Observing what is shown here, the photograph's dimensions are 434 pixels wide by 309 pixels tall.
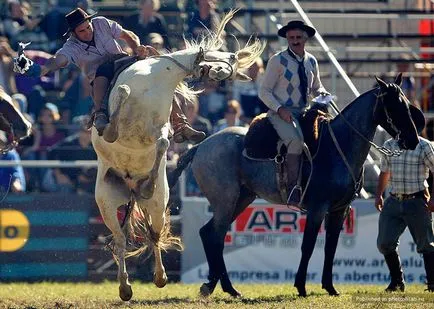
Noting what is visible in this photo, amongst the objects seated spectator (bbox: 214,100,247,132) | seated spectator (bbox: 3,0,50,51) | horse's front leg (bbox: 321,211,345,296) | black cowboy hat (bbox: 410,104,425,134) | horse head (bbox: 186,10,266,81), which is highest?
seated spectator (bbox: 3,0,50,51)

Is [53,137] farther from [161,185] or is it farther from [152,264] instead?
[161,185]

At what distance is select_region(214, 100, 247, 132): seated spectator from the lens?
15.7m

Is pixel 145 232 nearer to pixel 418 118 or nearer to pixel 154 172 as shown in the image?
pixel 154 172

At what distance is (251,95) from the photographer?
16.7 metres

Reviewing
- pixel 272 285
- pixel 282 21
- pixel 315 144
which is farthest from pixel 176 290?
pixel 282 21

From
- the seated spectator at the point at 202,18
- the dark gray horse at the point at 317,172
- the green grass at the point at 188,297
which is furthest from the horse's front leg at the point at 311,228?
the seated spectator at the point at 202,18

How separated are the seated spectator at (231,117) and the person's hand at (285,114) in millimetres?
3701

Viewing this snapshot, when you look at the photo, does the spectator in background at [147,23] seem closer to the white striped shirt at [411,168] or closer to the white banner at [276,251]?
the white banner at [276,251]

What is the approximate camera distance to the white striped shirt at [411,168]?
40.2 ft

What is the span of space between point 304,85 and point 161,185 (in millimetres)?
2221

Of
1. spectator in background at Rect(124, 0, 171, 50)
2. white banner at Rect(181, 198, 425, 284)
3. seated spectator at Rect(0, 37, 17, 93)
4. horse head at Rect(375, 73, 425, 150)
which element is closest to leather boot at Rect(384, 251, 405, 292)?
horse head at Rect(375, 73, 425, 150)

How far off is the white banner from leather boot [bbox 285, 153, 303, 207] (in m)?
2.71

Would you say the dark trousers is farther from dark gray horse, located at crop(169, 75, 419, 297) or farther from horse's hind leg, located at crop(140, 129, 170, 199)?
horse's hind leg, located at crop(140, 129, 170, 199)

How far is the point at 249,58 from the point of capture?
10867mm
